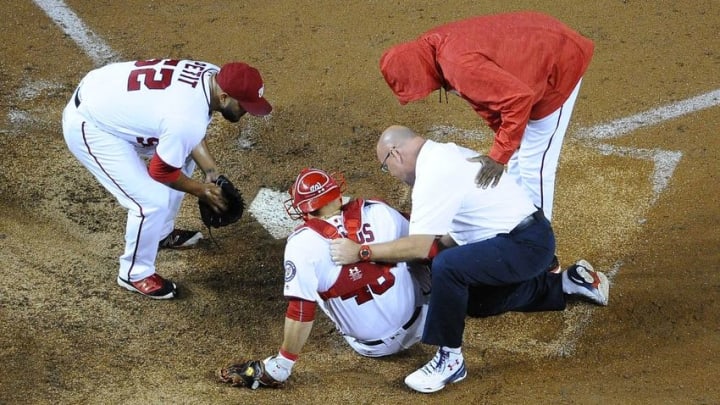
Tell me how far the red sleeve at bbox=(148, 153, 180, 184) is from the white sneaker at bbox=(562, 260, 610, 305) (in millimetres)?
2534

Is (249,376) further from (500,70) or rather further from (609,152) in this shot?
(609,152)

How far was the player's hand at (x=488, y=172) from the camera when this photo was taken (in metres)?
5.14

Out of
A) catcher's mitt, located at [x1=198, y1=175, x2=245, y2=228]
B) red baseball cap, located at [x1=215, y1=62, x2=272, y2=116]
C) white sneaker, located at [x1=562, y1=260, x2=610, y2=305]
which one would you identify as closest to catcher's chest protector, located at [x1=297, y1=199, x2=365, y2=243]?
red baseball cap, located at [x1=215, y1=62, x2=272, y2=116]

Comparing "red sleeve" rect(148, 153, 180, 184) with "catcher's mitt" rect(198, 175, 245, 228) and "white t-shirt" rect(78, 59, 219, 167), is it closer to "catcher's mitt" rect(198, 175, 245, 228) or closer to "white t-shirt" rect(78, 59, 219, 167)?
"white t-shirt" rect(78, 59, 219, 167)

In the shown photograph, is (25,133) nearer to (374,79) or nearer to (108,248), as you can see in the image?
(108,248)

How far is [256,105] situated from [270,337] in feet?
4.75

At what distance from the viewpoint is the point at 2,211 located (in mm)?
6965

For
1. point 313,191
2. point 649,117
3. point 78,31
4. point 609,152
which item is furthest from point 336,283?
point 78,31

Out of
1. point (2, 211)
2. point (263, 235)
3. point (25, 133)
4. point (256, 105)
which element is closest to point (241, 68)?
point (256, 105)

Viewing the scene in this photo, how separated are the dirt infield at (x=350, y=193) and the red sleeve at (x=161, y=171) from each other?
917 millimetres

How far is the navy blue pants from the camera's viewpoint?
5176 millimetres

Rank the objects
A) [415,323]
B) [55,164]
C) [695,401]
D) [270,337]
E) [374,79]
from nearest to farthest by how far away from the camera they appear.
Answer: [695,401], [415,323], [270,337], [55,164], [374,79]

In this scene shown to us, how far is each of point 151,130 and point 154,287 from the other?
1071 millimetres

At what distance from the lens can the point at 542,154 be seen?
5.86 meters
